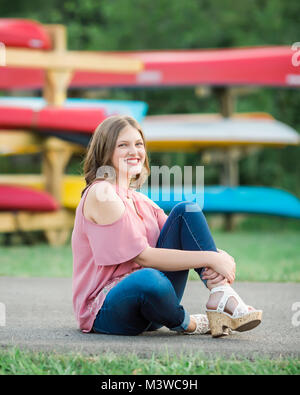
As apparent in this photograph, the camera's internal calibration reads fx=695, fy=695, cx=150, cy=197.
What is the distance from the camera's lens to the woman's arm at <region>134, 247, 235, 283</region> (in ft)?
8.66

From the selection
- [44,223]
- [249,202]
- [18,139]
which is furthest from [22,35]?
[249,202]

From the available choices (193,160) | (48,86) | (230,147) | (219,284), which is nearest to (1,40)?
(48,86)

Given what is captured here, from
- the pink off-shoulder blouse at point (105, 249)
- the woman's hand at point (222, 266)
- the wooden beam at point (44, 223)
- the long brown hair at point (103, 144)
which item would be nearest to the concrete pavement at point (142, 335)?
the pink off-shoulder blouse at point (105, 249)

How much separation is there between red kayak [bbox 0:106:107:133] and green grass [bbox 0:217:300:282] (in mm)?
1345

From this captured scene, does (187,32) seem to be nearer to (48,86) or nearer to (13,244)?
(48,86)

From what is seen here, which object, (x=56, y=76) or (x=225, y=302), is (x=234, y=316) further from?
(x=56, y=76)

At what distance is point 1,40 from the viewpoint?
776 cm

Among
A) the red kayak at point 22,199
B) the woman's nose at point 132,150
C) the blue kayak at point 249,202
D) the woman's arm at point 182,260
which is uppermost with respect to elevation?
the woman's nose at point 132,150

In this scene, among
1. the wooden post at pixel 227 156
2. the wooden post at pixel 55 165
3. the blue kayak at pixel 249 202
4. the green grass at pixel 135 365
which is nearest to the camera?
the green grass at pixel 135 365

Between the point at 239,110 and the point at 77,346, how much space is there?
13.2m

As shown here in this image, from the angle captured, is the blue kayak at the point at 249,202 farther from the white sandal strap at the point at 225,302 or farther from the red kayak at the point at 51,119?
the white sandal strap at the point at 225,302

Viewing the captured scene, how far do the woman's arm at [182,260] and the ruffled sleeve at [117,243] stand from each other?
42 millimetres

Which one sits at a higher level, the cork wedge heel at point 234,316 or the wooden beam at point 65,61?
the wooden beam at point 65,61

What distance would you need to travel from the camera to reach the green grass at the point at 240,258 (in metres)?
5.29
